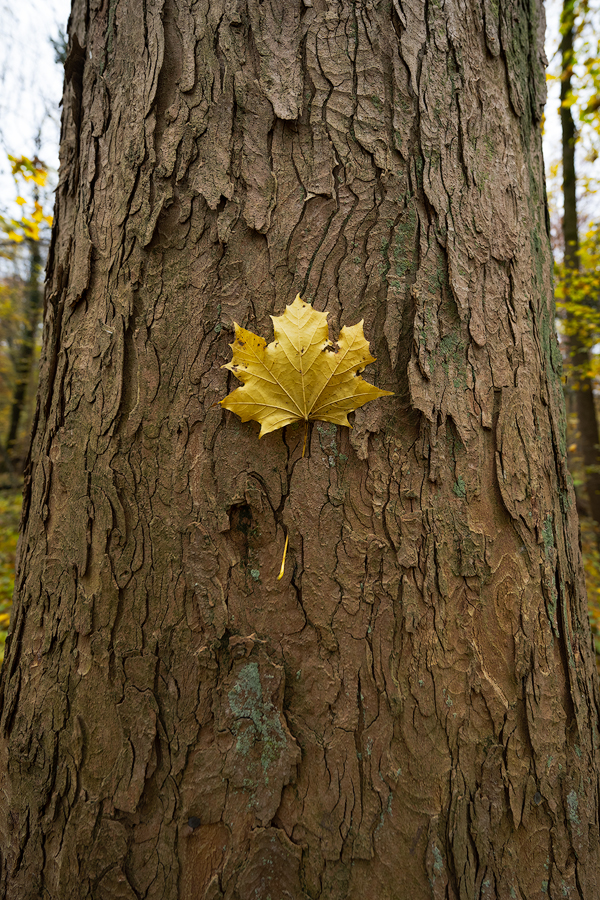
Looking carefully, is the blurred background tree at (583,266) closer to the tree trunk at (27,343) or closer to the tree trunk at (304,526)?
the tree trunk at (304,526)

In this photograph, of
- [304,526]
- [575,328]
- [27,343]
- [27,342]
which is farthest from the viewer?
[27,343]

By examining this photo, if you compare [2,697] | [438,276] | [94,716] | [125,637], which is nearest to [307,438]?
[438,276]

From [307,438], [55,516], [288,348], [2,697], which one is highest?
[288,348]

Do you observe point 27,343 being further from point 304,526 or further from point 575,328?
point 304,526

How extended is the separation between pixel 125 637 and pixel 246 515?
386 mm

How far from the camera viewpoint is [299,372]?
949mm

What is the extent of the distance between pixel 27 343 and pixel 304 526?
1176cm

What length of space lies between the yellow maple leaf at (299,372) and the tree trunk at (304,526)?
4 cm

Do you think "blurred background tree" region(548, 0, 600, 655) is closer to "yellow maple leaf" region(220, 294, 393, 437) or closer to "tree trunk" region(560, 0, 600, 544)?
"tree trunk" region(560, 0, 600, 544)

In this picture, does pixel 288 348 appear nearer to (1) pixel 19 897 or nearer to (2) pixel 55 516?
(2) pixel 55 516

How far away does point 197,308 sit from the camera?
0.97m

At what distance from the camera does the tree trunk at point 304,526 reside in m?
0.89

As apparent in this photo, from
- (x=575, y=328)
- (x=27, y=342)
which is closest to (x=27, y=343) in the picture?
(x=27, y=342)

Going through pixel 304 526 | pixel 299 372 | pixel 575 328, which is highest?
pixel 575 328
